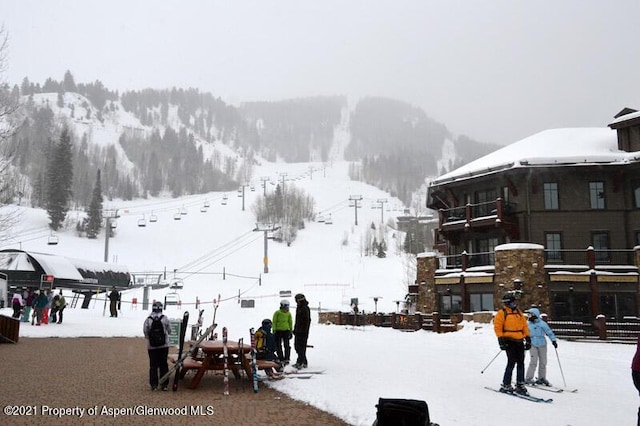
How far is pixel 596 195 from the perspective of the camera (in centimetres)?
2959

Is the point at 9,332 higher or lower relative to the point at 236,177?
lower

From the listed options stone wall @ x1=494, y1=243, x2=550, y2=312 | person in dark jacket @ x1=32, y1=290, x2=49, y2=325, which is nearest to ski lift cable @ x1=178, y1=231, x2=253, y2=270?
person in dark jacket @ x1=32, y1=290, x2=49, y2=325

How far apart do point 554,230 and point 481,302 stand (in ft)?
19.4

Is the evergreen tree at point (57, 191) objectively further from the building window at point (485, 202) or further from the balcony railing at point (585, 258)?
the balcony railing at point (585, 258)

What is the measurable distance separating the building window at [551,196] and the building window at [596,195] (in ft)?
6.11

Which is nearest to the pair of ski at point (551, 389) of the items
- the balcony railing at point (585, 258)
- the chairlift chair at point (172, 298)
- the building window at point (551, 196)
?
the balcony railing at point (585, 258)

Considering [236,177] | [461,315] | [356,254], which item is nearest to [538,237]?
[461,315]

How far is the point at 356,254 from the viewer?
242ft

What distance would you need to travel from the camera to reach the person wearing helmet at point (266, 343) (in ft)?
40.6

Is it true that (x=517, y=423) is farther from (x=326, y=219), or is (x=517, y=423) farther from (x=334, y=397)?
(x=326, y=219)

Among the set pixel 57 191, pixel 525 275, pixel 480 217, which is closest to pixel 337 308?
pixel 480 217

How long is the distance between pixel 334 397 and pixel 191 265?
205 feet

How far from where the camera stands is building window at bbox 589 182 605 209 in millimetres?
29500

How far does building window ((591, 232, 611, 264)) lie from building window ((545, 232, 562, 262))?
180 cm
